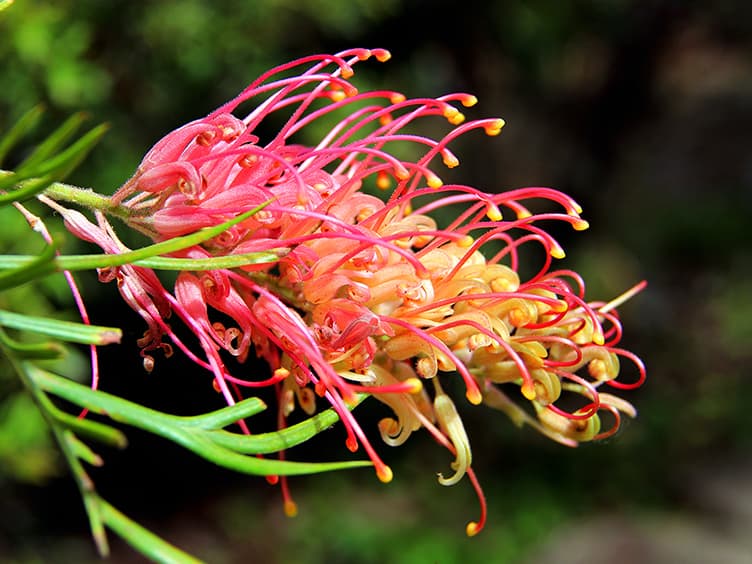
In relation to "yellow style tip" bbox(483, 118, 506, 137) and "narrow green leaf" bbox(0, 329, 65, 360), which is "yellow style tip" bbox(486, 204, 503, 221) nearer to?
"yellow style tip" bbox(483, 118, 506, 137)

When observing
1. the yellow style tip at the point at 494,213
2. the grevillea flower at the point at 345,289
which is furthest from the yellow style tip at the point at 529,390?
the yellow style tip at the point at 494,213

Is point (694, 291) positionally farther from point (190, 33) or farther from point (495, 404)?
point (495, 404)

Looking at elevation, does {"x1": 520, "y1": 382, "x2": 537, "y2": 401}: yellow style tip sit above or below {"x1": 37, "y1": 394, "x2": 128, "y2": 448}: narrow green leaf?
below

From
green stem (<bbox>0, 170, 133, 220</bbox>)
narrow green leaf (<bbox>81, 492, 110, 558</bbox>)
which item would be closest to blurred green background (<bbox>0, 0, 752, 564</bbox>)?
green stem (<bbox>0, 170, 133, 220</bbox>)

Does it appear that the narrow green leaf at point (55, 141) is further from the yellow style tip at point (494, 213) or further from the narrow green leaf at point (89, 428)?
the yellow style tip at point (494, 213)

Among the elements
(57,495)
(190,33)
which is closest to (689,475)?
(57,495)

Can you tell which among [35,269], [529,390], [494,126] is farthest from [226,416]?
[494,126]
